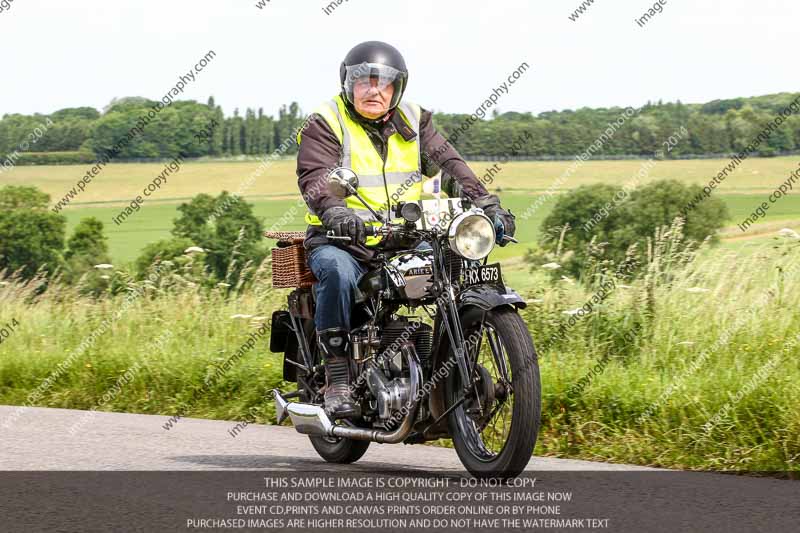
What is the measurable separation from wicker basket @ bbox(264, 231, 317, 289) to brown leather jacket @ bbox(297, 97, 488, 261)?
0.20 metres

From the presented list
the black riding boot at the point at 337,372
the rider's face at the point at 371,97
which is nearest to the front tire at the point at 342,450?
the black riding boot at the point at 337,372

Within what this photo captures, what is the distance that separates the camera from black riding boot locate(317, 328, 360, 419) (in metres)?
6.18

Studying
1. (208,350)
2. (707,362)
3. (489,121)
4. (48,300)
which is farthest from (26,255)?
(707,362)

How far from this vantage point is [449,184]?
6.53m

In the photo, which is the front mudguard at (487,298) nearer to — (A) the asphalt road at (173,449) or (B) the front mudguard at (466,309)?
(B) the front mudguard at (466,309)

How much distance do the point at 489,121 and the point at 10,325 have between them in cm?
3321

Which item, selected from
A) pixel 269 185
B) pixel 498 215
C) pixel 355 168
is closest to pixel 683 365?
pixel 498 215

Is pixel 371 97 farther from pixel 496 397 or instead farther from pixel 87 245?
pixel 87 245

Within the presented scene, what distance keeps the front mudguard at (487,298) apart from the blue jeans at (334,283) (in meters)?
0.74

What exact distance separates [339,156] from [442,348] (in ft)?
4.35

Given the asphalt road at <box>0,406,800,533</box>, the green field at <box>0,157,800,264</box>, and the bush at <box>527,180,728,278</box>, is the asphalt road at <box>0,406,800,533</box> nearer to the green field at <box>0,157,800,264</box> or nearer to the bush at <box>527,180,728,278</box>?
the green field at <box>0,157,800,264</box>

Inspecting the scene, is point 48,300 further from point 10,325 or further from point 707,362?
point 707,362

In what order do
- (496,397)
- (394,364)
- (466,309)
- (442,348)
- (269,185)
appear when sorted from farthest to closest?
(269,185), (394,364), (442,348), (466,309), (496,397)

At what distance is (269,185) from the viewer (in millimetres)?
57719
